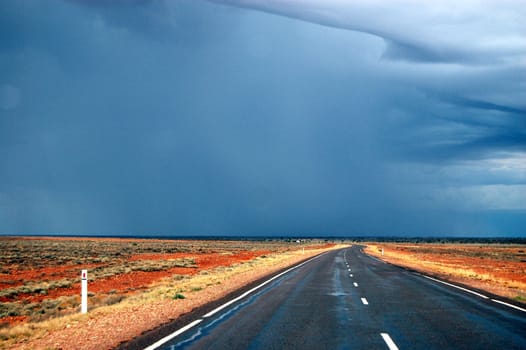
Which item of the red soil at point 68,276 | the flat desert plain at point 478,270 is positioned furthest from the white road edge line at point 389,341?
the red soil at point 68,276

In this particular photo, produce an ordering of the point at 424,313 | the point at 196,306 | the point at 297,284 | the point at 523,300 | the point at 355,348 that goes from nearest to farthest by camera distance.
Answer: the point at 355,348, the point at 424,313, the point at 196,306, the point at 523,300, the point at 297,284

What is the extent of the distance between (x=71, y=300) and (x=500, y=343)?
1753 cm

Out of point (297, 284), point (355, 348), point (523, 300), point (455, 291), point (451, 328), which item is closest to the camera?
point (355, 348)

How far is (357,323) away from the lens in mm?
11336

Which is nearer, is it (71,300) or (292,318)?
(292,318)

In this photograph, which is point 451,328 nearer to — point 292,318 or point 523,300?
point 292,318

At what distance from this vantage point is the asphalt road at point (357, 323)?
29.5ft

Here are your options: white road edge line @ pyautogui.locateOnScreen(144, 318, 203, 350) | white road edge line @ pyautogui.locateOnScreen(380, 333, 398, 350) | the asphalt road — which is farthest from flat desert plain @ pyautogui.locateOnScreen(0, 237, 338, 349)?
white road edge line @ pyautogui.locateOnScreen(380, 333, 398, 350)

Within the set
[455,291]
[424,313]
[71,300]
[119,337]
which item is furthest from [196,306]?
[455,291]

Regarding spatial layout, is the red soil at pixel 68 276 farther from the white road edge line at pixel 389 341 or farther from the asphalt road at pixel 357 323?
the white road edge line at pixel 389 341

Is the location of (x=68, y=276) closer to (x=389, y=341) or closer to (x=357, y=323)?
(x=357, y=323)

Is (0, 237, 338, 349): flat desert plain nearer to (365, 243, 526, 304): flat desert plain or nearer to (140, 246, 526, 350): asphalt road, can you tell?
(140, 246, 526, 350): asphalt road

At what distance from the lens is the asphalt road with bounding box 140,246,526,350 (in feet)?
29.5

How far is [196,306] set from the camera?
14789 millimetres
